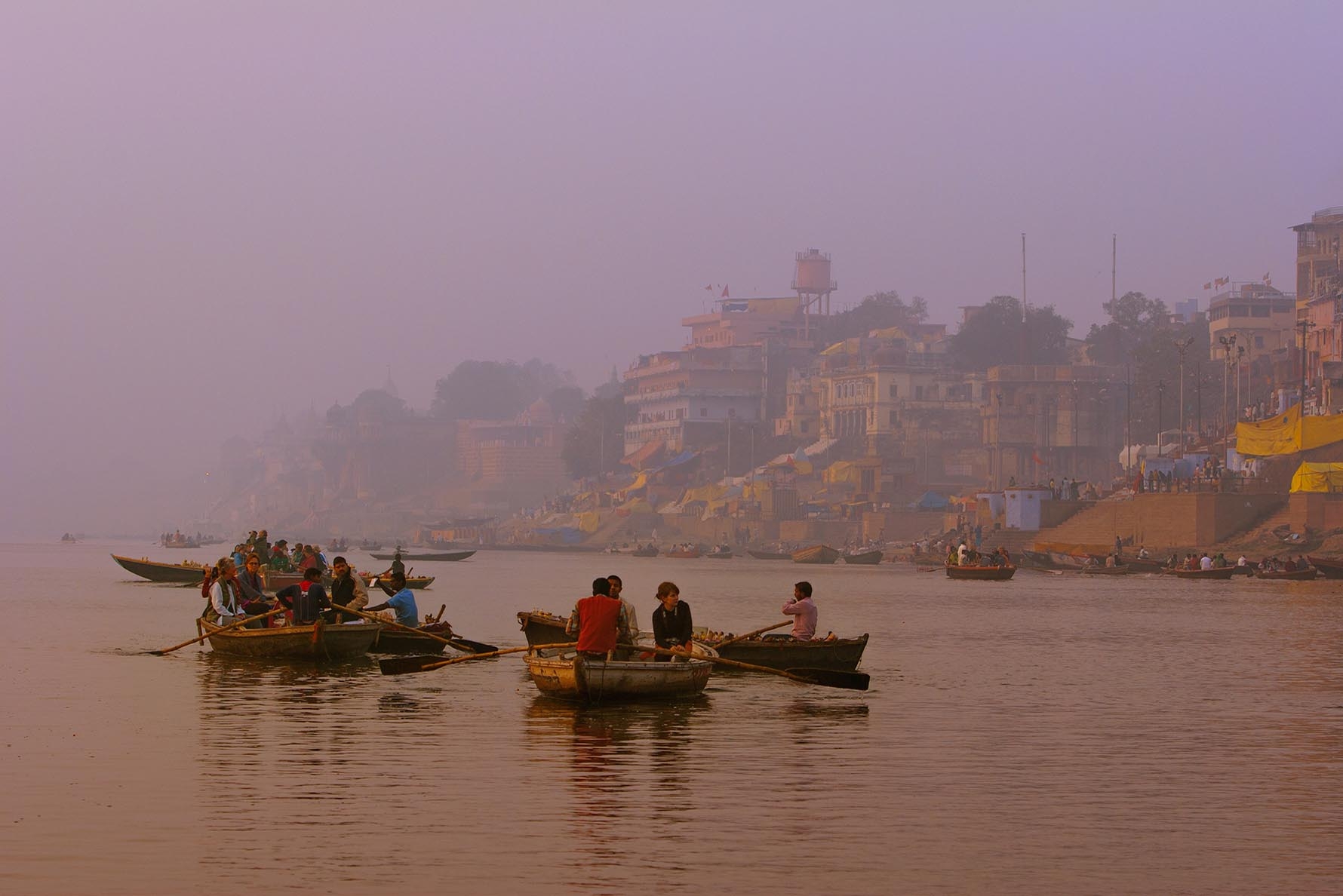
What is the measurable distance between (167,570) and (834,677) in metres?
41.1

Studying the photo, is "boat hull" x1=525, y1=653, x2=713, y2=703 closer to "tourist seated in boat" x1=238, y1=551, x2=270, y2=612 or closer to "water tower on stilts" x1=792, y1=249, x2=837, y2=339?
"tourist seated in boat" x1=238, y1=551, x2=270, y2=612

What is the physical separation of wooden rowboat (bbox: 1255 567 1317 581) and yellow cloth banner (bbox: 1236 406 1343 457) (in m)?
10.4

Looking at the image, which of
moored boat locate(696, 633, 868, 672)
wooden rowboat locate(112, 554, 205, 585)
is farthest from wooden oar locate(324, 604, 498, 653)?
wooden rowboat locate(112, 554, 205, 585)

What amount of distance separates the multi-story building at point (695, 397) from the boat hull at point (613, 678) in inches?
4759

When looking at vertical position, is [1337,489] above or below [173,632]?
above

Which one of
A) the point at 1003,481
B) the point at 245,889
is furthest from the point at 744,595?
the point at 1003,481

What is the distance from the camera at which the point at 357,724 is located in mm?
17266

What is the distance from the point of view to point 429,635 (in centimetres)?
2336

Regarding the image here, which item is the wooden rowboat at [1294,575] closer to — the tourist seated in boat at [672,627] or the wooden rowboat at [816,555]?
the wooden rowboat at [816,555]

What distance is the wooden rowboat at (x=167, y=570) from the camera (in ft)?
182

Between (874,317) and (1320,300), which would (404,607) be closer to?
(1320,300)

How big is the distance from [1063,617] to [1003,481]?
70.5 meters

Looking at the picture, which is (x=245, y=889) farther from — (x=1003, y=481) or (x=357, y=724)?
(x=1003, y=481)

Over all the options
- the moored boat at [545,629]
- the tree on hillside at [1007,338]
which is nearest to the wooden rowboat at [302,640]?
the moored boat at [545,629]
